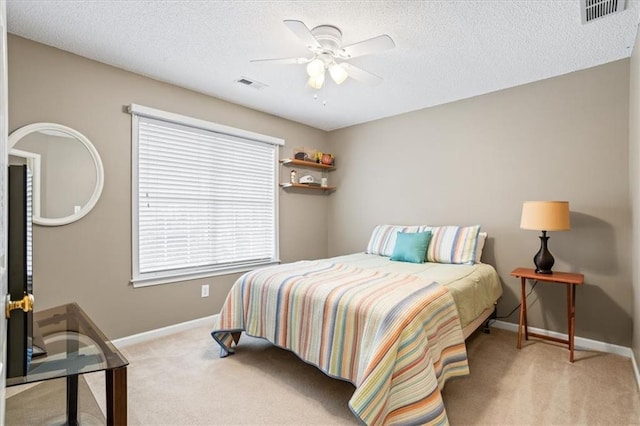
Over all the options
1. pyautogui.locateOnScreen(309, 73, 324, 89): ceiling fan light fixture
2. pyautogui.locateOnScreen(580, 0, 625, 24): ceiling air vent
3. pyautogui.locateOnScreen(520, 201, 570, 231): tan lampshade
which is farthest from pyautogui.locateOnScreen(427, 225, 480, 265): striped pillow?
pyautogui.locateOnScreen(309, 73, 324, 89): ceiling fan light fixture

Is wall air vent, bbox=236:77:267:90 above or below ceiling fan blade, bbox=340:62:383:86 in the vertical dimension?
above

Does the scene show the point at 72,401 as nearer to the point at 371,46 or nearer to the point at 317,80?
the point at 317,80

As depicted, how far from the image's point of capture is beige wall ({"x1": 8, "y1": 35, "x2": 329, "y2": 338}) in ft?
7.79

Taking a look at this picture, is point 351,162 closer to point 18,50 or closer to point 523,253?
point 523,253

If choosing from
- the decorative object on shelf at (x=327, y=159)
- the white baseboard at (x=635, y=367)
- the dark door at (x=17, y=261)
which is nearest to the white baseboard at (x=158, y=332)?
the dark door at (x=17, y=261)

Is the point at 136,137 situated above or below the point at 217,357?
above

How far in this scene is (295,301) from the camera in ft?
7.18

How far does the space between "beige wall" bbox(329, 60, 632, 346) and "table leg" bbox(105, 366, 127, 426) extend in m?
3.27

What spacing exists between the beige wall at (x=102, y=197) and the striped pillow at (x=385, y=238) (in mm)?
1860

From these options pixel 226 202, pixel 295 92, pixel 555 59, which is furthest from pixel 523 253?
pixel 226 202

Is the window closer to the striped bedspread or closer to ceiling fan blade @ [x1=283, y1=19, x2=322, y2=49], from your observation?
the striped bedspread

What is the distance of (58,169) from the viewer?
2457 mm

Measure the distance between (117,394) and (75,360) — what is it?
11.3 inches

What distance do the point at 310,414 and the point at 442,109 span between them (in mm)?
3329
